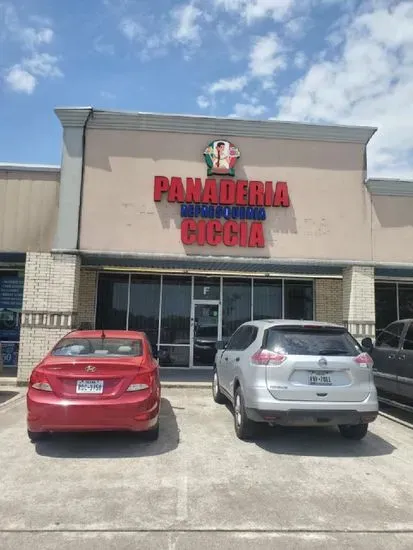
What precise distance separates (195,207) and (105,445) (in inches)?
283

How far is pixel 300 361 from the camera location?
21.8 ft

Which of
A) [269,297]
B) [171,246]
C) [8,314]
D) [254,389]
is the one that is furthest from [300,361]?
[8,314]

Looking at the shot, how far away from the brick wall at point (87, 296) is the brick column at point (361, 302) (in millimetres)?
7945

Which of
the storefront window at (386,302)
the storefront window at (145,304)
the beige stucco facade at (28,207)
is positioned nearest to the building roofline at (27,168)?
the beige stucco facade at (28,207)

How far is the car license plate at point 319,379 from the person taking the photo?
21.8ft

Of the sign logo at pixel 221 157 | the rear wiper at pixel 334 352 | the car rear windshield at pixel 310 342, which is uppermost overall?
the sign logo at pixel 221 157

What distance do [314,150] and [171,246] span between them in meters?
4.65

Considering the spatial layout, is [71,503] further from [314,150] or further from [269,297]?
[269,297]

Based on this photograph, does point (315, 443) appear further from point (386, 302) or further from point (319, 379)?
point (386, 302)

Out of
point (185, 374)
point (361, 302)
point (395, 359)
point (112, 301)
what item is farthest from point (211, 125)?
point (395, 359)

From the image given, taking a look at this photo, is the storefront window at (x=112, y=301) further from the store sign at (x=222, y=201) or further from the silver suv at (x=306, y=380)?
the silver suv at (x=306, y=380)

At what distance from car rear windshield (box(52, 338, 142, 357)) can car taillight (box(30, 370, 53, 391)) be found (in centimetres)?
56

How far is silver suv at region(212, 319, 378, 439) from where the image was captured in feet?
21.5

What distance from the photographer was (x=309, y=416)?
653 cm
